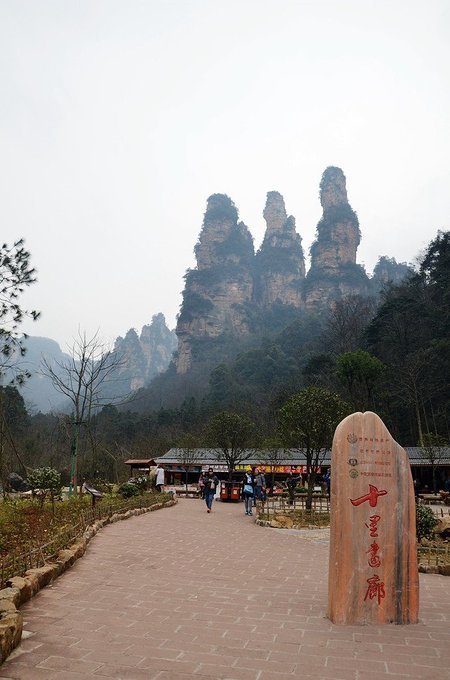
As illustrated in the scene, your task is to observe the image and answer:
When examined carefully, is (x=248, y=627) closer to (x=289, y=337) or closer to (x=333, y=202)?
(x=289, y=337)

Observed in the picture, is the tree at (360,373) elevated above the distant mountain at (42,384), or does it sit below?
below

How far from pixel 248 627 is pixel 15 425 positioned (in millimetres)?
33163

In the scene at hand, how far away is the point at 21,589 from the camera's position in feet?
15.5

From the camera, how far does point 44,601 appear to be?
193 inches

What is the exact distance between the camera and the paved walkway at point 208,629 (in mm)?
3348

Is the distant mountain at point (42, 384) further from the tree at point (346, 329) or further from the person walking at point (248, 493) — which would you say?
the person walking at point (248, 493)

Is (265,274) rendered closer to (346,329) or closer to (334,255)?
(334,255)

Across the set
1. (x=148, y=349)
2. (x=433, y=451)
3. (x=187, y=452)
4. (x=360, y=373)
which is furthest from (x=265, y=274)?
(x=433, y=451)

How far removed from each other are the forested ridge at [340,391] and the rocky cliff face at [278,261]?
3741cm

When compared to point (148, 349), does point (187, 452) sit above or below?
below

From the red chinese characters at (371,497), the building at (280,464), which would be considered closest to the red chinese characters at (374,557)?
the red chinese characters at (371,497)

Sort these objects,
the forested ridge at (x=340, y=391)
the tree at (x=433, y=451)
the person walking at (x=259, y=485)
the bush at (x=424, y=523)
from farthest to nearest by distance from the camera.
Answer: the forested ridge at (x=340, y=391) → the tree at (x=433, y=451) → the person walking at (x=259, y=485) → the bush at (x=424, y=523)

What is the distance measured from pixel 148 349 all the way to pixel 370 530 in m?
125

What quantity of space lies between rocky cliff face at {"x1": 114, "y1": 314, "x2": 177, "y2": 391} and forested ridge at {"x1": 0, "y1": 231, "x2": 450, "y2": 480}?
227 feet
